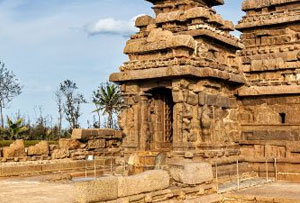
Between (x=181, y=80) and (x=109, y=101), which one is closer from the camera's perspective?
(x=181, y=80)

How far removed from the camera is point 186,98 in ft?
41.6

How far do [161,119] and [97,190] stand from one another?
6942 mm

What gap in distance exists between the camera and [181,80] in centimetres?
1260

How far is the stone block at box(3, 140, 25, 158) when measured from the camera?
14156 mm

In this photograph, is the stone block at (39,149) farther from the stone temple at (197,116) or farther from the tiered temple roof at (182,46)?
the tiered temple roof at (182,46)

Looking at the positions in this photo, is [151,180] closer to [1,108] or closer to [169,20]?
[169,20]

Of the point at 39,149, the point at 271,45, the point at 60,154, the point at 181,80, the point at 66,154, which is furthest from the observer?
the point at 271,45

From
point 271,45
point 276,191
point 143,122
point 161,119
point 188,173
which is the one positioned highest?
point 271,45

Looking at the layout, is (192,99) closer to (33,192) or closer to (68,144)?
(68,144)

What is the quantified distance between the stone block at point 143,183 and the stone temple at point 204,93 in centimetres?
345

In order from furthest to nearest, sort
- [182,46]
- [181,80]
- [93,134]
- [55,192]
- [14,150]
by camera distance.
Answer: [93,134] → [14,150] → [182,46] → [181,80] → [55,192]

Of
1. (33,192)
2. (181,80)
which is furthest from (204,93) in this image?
(33,192)

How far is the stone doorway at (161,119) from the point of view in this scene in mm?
14164

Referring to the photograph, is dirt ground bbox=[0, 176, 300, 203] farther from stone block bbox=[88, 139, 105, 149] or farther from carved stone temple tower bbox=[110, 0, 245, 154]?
stone block bbox=[88, 139, 105, 149]
